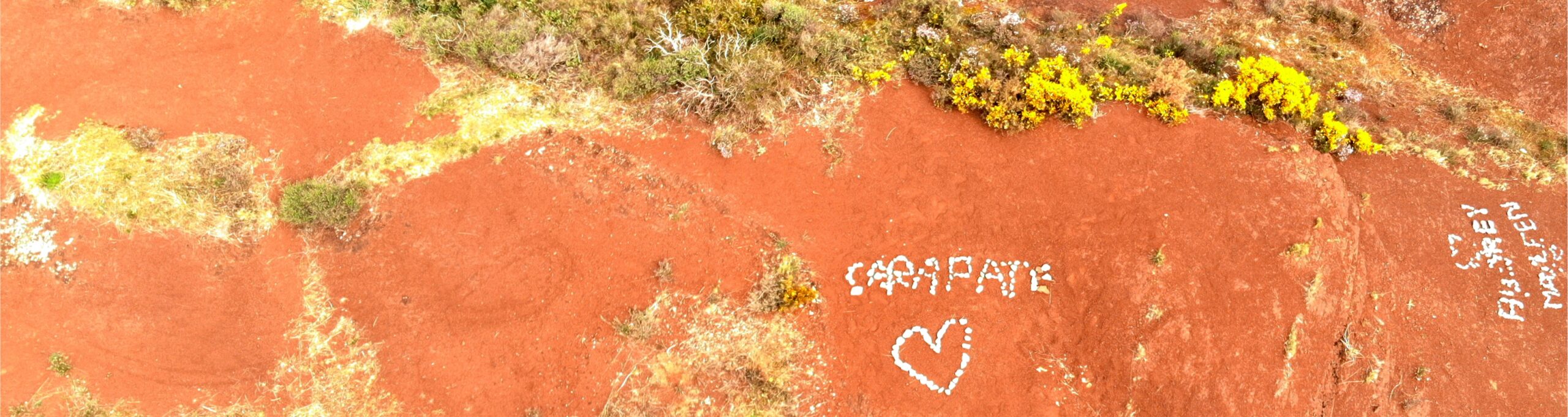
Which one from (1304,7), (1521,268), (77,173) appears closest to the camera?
(1521,268)

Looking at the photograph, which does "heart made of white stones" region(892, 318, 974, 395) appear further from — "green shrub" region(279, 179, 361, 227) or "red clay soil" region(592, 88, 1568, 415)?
"green shrub" region(279, 179, 361, 227)

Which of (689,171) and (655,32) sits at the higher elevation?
(655,32)

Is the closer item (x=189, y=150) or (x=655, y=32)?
(x=189, y=150)

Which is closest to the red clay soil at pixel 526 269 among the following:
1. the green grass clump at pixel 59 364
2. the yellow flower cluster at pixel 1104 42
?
the green grass clump at pixel 59 364

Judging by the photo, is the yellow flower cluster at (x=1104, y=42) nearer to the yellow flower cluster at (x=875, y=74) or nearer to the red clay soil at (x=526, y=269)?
the yellow flower cluster at (x=875, y=74)

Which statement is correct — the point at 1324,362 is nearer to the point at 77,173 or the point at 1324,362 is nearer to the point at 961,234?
the point at 961,234

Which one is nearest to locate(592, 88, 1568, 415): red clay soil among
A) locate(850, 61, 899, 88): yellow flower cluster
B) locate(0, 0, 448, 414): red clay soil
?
locate(850, 61, 899, 88): yellow flower cluster

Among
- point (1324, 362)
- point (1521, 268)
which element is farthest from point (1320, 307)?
point (1521, 268)

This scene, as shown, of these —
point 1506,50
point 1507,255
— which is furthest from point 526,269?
point 1506,50
